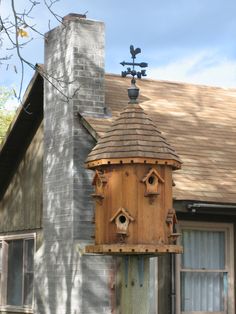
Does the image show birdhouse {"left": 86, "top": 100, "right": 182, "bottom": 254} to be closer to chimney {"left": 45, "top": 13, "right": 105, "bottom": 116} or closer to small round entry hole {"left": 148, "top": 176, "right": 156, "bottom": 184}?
small round entry hole {"left": 148, "top": 176, "right": 156, "bottom": 184}

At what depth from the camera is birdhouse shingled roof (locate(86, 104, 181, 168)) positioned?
356 inches

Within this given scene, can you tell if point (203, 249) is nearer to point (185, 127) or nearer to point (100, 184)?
point (185, 127)

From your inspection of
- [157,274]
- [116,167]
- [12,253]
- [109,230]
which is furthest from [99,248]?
[12,253]

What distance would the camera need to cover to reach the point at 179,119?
14047mm

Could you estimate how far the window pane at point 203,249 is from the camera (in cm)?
1241

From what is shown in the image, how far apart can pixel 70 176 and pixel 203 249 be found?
2199mm

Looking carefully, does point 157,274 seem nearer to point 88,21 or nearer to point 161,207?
point 161,207

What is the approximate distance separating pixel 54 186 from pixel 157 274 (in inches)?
96.0

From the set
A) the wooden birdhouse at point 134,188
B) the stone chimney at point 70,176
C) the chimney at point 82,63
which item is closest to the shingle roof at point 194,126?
the chimney at point 82,63

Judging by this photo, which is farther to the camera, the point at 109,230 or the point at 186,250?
the point at 186,250

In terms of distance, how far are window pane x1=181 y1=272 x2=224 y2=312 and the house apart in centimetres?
1

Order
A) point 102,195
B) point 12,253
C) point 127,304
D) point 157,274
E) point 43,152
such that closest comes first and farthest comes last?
point 127,304 < point 102,195 < point 157,274 < point 43,152 < point 12,253

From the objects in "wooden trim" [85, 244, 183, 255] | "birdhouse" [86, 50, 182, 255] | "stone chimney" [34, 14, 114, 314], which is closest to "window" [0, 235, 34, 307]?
"stone chimney" [34, 14, 114, 314]

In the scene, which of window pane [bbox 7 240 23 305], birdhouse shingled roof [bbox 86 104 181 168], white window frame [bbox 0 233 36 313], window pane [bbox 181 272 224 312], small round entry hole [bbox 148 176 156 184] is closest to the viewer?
birdhouse shingled roof [bbox 86 104 181 168]
